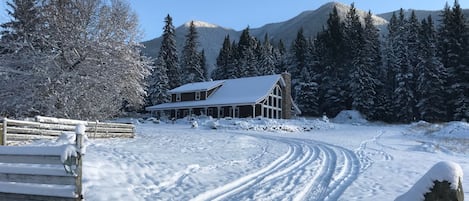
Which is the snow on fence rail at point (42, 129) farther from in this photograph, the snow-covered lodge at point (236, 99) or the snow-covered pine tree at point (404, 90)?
the snow-covered pine tree at point (404, 90)

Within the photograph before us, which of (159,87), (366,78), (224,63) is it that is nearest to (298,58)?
(224,63)

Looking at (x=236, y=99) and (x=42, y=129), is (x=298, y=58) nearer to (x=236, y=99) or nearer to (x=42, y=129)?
(x=236, y=99)

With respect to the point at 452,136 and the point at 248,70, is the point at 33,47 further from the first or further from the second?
the point at 248,70

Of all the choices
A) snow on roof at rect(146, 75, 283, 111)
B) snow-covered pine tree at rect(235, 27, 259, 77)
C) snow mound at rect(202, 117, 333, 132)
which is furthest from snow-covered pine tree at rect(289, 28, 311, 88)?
snow mound at rect(202, 117, 333, 132)

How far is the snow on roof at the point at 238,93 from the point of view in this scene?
5184 centimetres

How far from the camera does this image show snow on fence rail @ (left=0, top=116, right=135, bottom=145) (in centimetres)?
1370

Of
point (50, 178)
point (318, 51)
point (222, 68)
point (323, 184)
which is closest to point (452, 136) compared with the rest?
point (323, 184)

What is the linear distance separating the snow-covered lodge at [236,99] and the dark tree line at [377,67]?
10.2m

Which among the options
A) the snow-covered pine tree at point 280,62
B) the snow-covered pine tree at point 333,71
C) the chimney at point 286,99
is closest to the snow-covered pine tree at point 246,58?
the snow-covered pine tree at point 280,62

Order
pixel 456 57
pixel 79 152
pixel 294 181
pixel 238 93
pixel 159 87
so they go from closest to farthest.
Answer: pixel 79 152, pixel 294 181, pixel 238 93, pixel 456 57, pixel 159 87

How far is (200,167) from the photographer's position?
1162cm

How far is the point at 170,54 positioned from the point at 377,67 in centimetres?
3386

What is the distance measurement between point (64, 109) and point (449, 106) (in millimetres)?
49733

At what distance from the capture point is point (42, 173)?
624cm
